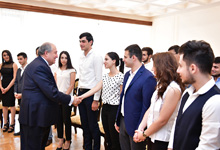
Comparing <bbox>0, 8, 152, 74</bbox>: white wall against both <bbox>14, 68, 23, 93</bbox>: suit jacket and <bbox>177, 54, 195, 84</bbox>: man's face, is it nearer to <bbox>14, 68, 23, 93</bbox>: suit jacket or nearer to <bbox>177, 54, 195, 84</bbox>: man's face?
<bbox>14, 68, 23, 93</bbox>: suit jacket

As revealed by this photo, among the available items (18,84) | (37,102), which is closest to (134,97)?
(37,102)

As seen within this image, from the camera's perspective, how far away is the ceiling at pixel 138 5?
19.5 feet

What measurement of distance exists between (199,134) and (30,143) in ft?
6.22

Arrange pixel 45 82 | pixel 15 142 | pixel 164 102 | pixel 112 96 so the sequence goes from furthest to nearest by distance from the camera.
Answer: pixel 15 142 → pixel 112 96 → pixel 45 82 → pixel 164 102

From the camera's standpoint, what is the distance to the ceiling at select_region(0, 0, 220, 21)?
19.7 feet

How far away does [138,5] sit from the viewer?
629 cm

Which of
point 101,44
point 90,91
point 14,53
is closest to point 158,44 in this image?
point 101,44

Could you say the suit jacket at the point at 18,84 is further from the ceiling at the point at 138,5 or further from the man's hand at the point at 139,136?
the man's hand at the point at 139,136

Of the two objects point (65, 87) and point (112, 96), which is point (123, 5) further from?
point (112, 96)

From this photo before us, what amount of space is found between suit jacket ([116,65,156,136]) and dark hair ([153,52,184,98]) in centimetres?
27

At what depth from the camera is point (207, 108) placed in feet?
3.81

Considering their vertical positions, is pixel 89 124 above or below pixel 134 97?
below

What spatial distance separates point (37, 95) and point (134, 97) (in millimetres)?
1070

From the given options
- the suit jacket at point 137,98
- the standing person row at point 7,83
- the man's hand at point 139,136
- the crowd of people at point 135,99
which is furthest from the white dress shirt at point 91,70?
the standing person row at point 7,83
